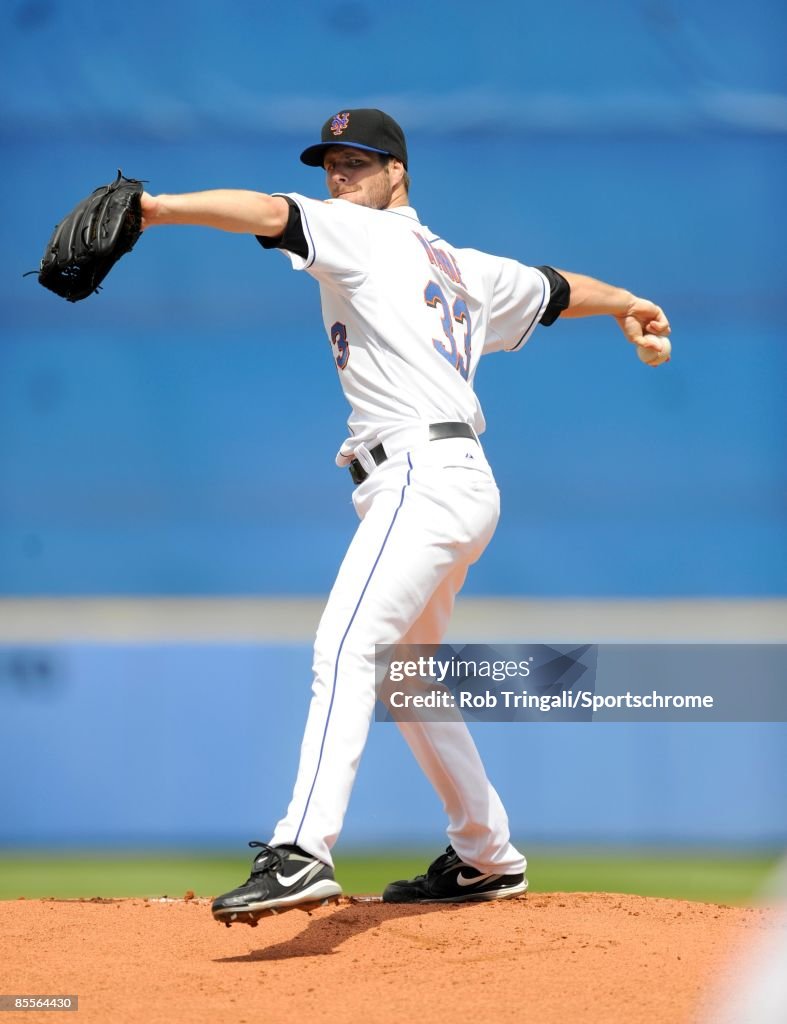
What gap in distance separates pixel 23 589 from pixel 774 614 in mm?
2107

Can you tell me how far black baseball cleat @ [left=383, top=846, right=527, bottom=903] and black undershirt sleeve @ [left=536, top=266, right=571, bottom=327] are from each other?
3.50 ft

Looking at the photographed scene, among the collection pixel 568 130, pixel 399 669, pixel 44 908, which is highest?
pixel 568 130

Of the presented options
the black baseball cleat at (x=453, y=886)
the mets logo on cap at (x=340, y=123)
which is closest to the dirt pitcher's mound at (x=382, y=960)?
the black baseball cleat at (x=453, y=886)

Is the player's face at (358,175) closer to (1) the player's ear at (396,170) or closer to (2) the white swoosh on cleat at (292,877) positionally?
(1) the player's ear at (396,170)

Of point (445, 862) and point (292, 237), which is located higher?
point (292, 237)

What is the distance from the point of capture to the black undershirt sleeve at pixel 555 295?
252 centimetres

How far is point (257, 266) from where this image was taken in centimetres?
371

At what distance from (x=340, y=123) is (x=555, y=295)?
544 mm

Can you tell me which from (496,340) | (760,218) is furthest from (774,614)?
(496,340)

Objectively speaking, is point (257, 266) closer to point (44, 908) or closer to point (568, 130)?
point (568, 130)

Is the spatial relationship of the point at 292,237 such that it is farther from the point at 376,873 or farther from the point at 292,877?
the point at 376,873

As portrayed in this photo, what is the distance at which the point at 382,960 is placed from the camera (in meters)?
1.88
